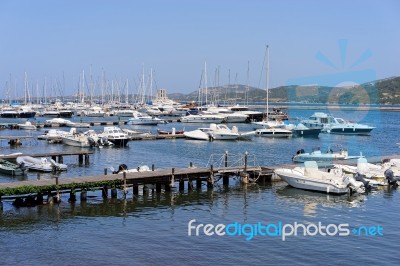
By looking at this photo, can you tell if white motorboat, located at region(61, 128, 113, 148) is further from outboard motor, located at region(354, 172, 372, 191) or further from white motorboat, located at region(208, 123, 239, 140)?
outboard motor, located at region(354, 172, 372, 191)

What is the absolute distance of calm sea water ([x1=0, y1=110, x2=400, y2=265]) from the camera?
21.4 metres

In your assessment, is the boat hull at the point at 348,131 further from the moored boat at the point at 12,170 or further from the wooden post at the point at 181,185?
the moored boat at the point at 12,170

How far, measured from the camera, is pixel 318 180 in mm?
34594

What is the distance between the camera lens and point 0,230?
81.2 feet

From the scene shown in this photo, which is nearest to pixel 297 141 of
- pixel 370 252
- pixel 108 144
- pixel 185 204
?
pixel 108 144

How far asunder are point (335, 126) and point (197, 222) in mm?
65330

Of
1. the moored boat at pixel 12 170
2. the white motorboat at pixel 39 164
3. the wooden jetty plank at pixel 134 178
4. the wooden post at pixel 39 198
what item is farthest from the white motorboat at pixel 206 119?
→ the wooden post at pixel 39 198

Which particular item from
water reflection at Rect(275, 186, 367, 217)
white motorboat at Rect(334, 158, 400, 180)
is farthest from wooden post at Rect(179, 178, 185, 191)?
white motorboat at Rect(334, 158, 400, 180)

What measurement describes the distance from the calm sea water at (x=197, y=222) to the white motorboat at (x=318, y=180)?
588mm

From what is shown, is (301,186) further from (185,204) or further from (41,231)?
(41,231)

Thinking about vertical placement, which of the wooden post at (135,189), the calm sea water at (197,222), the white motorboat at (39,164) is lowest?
the calm sea water at (197,222)

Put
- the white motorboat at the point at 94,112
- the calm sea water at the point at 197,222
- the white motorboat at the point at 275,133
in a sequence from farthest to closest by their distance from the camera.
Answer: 1. the white motorboat at the point at 94,112
2. the white motorboat at the point at 275,133
3. the calm sea water at the point at 197,222

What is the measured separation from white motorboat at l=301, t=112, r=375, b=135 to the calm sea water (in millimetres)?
53008

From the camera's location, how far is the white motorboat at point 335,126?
87.6m
